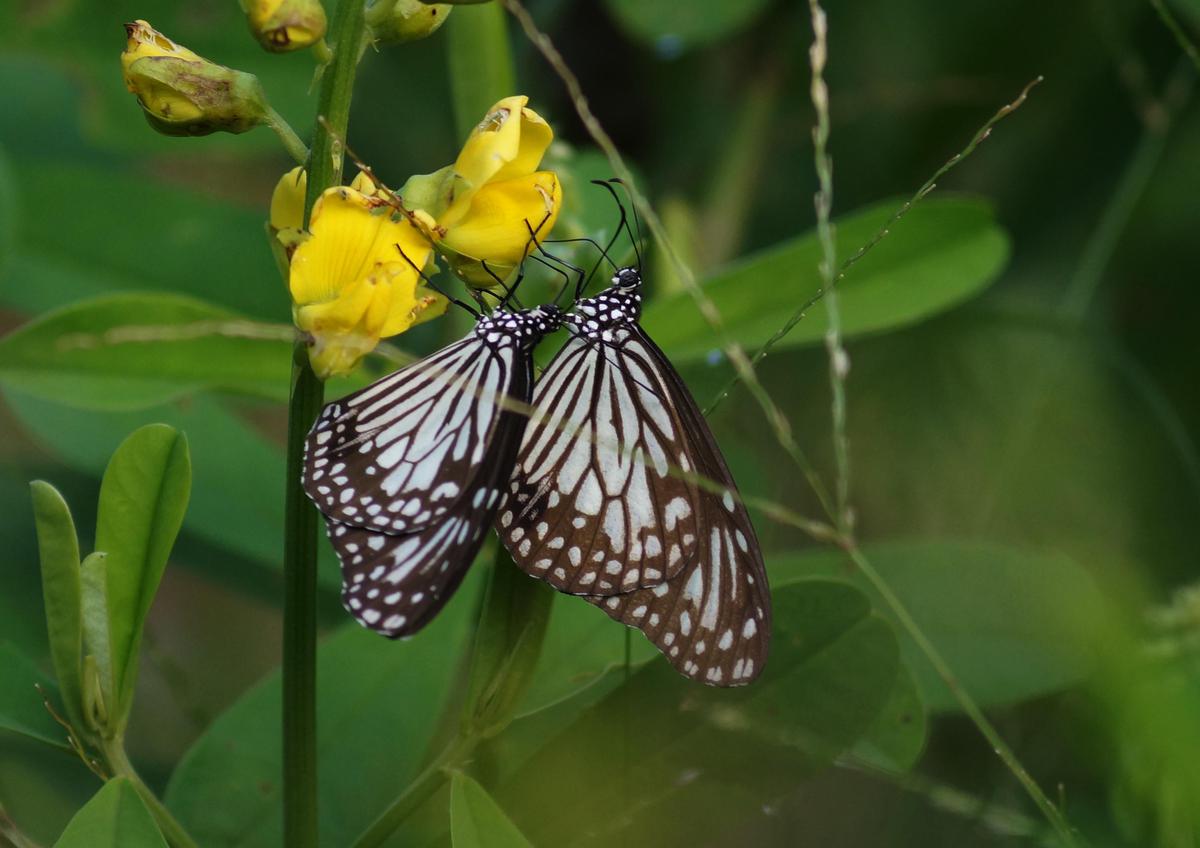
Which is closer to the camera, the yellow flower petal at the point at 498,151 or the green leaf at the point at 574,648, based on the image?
the yellow flower petal at the point at 498,151

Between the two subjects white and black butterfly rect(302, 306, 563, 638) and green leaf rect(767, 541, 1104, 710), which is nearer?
white and black butterfly rect(302, 306, 563, 638)

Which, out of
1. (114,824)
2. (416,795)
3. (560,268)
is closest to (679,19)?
(560,268)

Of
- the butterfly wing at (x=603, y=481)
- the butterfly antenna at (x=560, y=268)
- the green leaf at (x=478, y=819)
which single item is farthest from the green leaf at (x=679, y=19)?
the green leaf at (x=478, y=819)

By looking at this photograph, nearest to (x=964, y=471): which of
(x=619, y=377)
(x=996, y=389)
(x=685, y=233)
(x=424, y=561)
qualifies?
(x=996, y=389)

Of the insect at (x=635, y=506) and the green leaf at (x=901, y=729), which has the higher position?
the insect at (x=635, y=506)

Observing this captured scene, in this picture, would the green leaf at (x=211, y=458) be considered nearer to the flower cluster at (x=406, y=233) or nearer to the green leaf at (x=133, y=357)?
the green leaf at (x=133, y=357)

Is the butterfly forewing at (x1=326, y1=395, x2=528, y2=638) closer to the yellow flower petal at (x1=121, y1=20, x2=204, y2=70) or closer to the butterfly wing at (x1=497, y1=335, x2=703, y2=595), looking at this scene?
the butterfly wing at (x1=497, y1=335, x2=703, y2=595)

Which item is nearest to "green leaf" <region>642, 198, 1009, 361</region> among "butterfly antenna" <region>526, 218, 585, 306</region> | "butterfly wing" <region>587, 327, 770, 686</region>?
"butterfly antenna" <region>526, 218, 585, 306</region>
